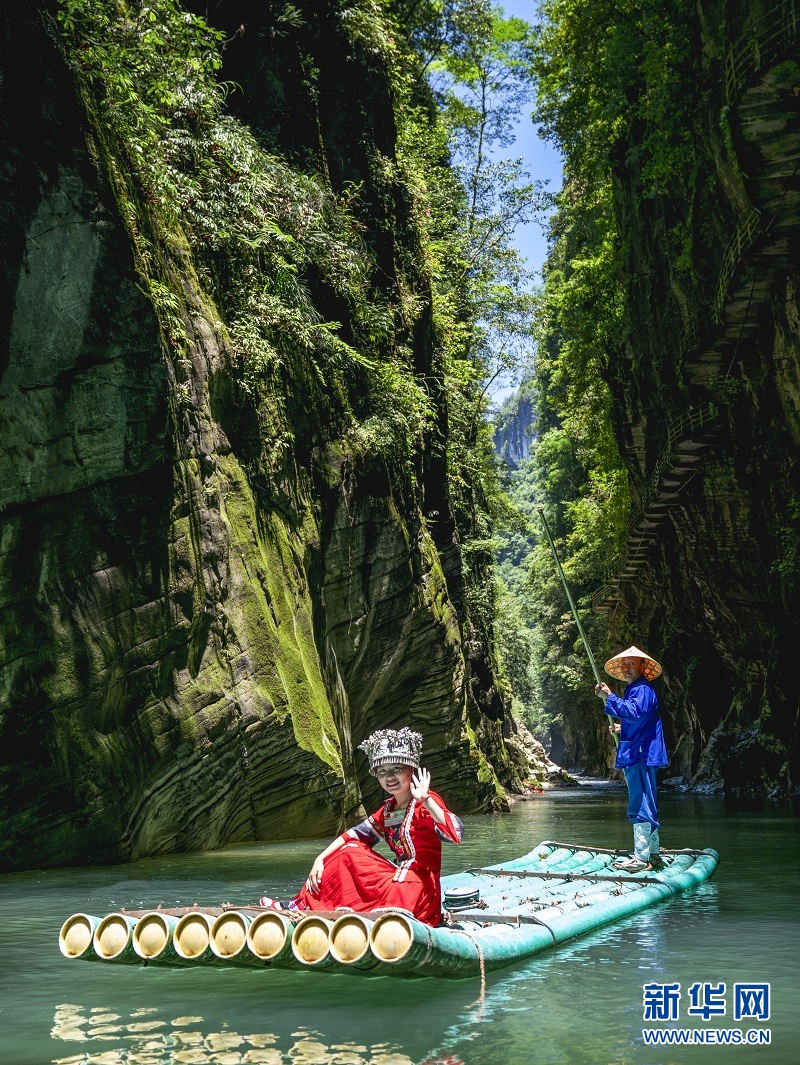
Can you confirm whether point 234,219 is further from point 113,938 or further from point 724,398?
point 724,398

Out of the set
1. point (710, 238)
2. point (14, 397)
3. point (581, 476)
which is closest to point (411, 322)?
point (710, 238)

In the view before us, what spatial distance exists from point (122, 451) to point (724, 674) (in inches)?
A: 1047

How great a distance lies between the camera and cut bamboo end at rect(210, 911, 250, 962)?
5105 mm

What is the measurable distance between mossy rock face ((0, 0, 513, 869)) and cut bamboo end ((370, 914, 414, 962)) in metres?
6.09

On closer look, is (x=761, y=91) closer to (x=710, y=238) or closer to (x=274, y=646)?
(x=710, y=238)

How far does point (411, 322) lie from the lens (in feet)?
68.9

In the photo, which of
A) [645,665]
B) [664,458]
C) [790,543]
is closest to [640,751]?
[645,665]

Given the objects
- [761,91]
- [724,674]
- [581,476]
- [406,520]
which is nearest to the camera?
[761,91]

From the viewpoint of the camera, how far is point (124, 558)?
420 inches

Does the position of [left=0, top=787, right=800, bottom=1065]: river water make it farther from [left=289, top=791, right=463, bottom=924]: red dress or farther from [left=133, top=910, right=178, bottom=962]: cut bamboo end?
[left=289, top=791, right=463, bottom=924]: red dress

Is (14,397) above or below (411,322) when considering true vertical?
below

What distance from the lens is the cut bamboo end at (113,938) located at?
208 inches

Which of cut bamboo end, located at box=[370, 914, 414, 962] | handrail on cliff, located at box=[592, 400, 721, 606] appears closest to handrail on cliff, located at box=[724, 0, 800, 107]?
handrail on cliff, located at box=[592, 400, 721, 606]

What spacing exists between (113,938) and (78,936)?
204 mm
